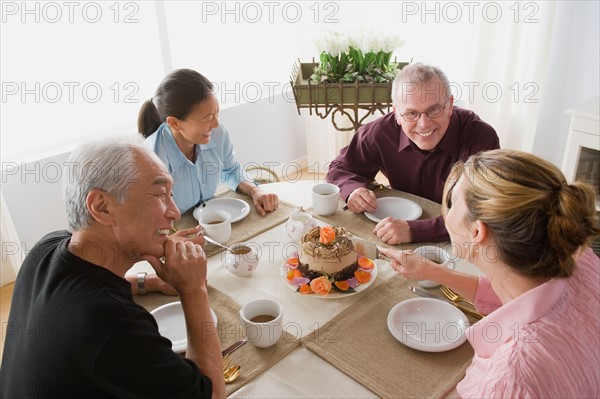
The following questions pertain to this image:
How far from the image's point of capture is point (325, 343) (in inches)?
54.2

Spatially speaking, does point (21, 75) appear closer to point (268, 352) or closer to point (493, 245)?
point (268, 352)

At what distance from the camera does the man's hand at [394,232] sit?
1.82 metres

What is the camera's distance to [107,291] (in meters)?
1.14

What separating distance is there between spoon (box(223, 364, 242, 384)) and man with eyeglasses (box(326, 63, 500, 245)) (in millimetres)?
760

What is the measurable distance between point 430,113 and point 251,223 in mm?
856

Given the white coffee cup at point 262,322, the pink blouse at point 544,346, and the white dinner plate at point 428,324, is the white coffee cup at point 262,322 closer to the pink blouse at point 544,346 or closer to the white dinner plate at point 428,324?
the white dinner plate at point 428,324

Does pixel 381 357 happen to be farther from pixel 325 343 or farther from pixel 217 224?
pixel 217 224

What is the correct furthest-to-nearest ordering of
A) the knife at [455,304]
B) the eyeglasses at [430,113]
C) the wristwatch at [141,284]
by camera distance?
the eyeglasses at [430,113] < the wristwatch at [141,284] < the knife at [455,304]

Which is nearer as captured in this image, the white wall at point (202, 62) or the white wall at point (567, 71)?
the white wall at point (202, 62)

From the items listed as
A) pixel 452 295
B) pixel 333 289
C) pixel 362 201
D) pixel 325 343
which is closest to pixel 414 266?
pixel 452 295

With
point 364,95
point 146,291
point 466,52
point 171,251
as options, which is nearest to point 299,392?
point 171,251

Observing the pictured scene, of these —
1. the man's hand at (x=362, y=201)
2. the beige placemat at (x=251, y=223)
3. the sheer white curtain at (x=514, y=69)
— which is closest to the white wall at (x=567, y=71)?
the sheer white curtain at (x=514, y=69)

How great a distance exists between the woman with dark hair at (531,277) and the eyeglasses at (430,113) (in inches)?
35.4

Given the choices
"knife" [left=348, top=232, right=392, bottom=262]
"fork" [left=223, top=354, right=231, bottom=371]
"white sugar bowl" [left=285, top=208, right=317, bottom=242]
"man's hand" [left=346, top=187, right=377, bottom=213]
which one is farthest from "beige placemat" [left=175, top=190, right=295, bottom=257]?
Answer: "fork" [left=223, top=354, right=231, bottom=371]
